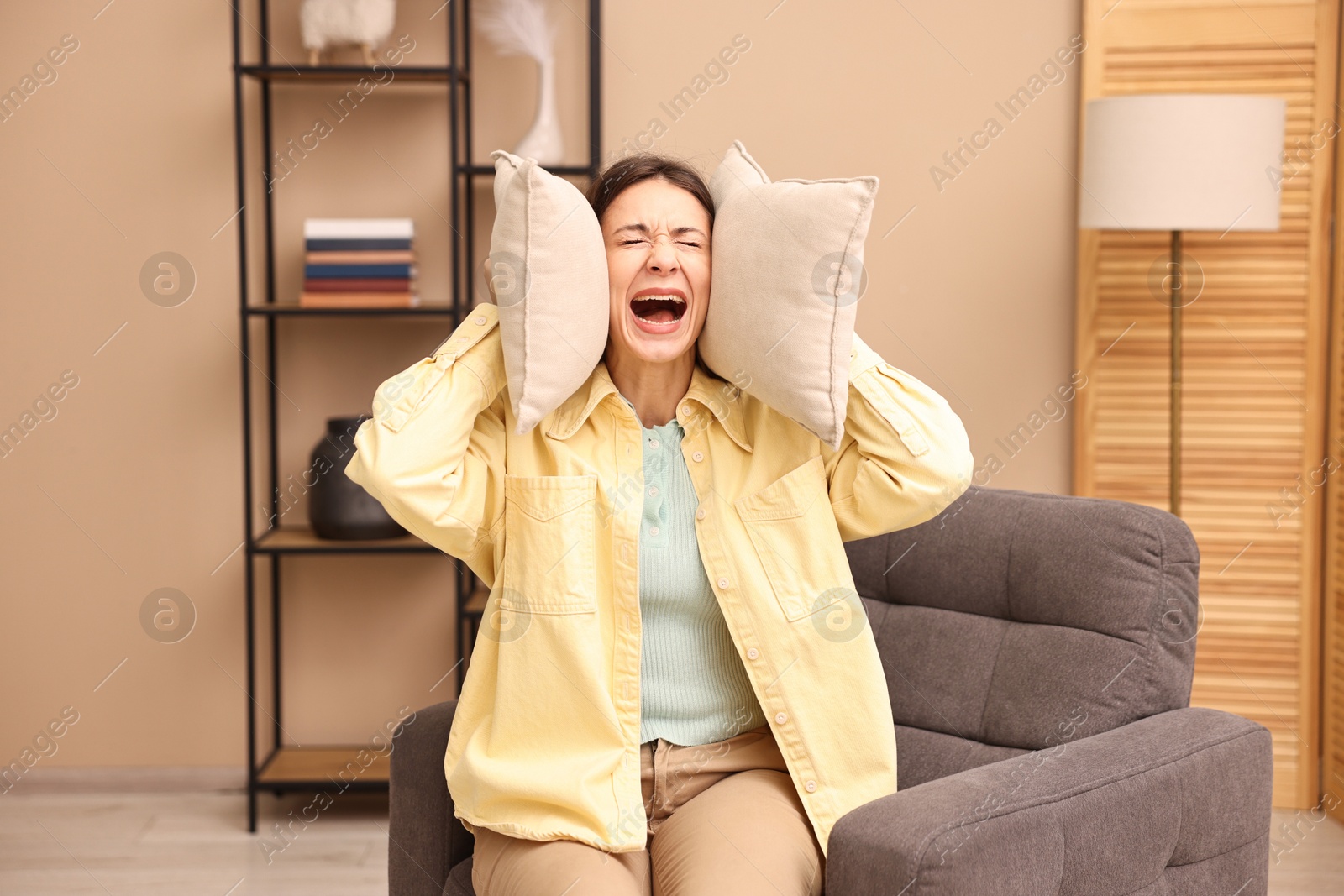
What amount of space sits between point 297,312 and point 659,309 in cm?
139

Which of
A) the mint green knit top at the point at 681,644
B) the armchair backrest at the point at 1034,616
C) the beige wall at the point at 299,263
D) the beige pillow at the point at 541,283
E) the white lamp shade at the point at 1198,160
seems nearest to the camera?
the beige pillow at the point at 541,283

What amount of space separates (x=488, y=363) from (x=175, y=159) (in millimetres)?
1825

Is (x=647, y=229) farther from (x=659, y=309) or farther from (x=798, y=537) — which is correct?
(x=798, y=537)

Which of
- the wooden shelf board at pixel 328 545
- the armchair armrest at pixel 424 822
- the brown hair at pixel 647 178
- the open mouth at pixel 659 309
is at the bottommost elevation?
the armchair armrest at pixel 424 822

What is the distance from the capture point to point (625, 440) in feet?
4.99

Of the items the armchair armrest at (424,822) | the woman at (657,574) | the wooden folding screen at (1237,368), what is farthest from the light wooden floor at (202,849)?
the woman at (657,574)

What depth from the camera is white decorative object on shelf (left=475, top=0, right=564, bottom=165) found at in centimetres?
273

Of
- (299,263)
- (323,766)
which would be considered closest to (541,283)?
(299,263)

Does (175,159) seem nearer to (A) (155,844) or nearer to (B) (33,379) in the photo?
(B) (33,379)

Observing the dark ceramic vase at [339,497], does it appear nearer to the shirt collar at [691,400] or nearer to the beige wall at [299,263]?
the beige wall at [299,263]

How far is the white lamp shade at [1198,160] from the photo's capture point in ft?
7.98

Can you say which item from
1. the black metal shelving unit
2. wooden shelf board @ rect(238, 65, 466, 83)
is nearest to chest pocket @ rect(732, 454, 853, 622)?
the black metal shelving unit

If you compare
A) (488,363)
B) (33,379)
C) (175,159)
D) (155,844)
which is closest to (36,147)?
(175,159)

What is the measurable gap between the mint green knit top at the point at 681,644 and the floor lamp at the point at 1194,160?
1498 mm
